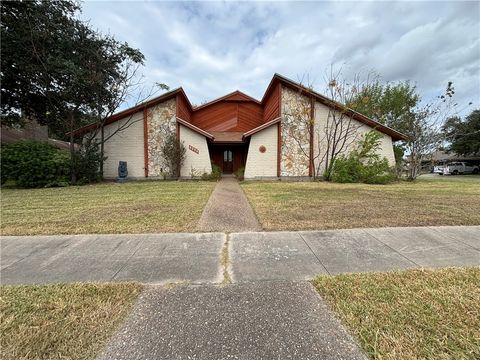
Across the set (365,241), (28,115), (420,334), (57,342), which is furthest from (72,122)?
(420,334)

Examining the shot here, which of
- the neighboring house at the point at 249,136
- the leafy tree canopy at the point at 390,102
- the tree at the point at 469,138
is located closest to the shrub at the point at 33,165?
the neighboring house at the point at 249,136

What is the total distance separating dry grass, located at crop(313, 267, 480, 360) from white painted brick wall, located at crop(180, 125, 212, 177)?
13085 mm

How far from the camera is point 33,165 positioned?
437 inches

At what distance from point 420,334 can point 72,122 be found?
16289 millimetres

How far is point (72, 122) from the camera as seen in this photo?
507 inches

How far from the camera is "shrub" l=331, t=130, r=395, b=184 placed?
14.1m

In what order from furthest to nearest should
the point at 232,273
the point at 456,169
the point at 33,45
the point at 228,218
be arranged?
1. the point at 456,169
2. the point at 33,45
3. the point at 228,218
4. the point at 232,273

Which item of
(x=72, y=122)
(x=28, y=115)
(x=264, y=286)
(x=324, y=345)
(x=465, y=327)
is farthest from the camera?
(x=28, y=115)

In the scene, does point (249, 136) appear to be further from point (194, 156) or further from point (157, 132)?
point (157, 132)

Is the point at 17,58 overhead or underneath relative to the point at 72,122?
overhead

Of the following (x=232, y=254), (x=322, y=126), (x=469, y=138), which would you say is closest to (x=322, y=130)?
(x=322, y=126)

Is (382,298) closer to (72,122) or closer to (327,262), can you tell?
(327,262)

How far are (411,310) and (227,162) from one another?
18.7m

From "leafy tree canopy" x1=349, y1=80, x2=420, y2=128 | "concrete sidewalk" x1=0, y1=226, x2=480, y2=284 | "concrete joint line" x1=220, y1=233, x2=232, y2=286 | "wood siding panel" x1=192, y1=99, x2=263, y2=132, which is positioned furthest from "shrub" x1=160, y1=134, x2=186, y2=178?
"leafy tree canopy" x1=349, y1=80, x2=420, y2=128
